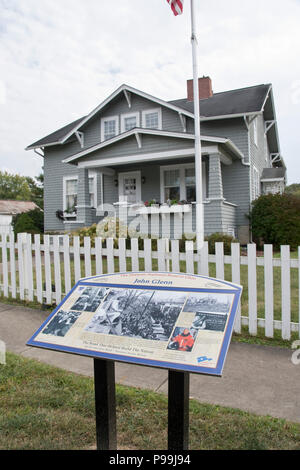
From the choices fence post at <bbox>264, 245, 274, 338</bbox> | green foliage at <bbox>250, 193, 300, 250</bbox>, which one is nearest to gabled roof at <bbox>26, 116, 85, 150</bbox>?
green foliage at <bbox>250, 193, 300, 250</bbox>

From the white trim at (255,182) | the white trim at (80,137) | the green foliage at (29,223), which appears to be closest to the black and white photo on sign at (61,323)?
the white trim at (255,182)

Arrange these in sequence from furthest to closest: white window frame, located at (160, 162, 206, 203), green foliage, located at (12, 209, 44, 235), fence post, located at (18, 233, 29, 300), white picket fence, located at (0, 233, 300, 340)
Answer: green foliage, located at (12, 209, 44, 235) → white window frame, located at (160, 162, 206, 203) → fence post, located at (18, 233, 29, 300) → white picket fence, located at (0, 233, 300, 340)

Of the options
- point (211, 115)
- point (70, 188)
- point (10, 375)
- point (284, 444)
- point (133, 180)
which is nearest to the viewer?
point (284, 444)

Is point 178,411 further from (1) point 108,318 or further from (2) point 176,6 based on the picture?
(2) point 176,6

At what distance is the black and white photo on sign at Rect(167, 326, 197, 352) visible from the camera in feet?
6.52

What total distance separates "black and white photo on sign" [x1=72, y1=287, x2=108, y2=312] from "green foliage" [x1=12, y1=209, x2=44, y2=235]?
1560 centimetres

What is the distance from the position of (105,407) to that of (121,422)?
0.63 m

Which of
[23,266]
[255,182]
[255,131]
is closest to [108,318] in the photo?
[23,266]

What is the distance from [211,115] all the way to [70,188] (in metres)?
8.27

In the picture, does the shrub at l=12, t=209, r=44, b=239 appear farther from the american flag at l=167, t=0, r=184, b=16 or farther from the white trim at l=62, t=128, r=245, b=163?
the american flag at l=167, t=0, r=184, b=16

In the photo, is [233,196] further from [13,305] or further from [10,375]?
[10,375]

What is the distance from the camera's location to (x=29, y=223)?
18.2 m

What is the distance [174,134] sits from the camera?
1298 centimetres
